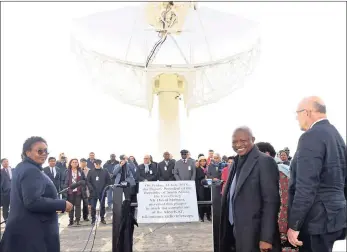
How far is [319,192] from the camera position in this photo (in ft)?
9.26

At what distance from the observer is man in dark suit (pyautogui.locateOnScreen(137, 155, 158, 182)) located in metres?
11.3

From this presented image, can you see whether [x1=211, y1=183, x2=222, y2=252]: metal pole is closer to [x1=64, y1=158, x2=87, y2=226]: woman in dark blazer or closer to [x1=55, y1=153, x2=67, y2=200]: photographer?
[x1=64, y1=158, x2=87, y2=226]: woman in dark blazer

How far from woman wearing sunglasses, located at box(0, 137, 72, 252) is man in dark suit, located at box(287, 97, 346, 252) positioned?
208 centimetres

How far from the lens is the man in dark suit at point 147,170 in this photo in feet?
37.2

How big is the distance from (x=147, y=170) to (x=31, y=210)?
8256 millimetres

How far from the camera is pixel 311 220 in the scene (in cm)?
280

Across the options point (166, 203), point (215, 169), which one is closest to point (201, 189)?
point (215, 169)

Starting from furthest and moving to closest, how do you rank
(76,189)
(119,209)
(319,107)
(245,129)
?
(76,189) < (119,209) < (245,129) < (319,107)

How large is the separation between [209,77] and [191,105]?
1305mm

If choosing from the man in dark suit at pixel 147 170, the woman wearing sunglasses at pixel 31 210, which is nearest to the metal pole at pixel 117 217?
the woman wearing sunglasses at pixel 31 210

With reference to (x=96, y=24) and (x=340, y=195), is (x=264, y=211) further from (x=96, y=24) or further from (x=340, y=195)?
(x=96, y=24)

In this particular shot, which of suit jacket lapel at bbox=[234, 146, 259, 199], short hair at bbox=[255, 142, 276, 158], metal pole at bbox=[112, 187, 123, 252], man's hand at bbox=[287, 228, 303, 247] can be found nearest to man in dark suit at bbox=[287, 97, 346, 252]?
man's hand at bbox=[287, 228, 303, 247]

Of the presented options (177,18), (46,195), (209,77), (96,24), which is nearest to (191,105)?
(209,77)

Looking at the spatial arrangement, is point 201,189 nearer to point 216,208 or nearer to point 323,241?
point 216,208
